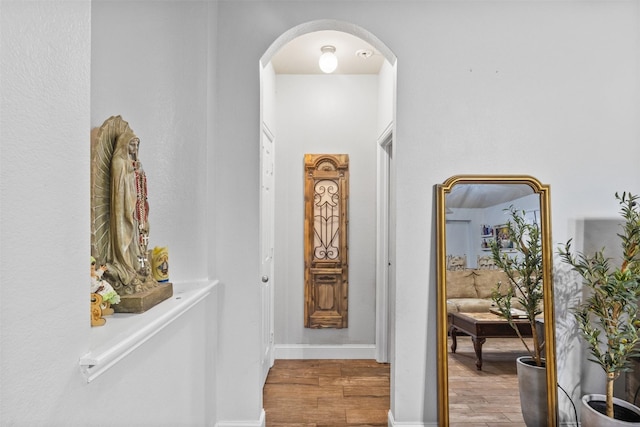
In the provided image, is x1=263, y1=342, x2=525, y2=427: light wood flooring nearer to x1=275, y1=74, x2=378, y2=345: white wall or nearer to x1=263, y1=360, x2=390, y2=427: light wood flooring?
x1=263, y1=360, x2=390, y2=427: light wood flooring

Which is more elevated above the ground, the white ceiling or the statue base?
the white ceiling

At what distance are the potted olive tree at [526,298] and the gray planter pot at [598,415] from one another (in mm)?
205

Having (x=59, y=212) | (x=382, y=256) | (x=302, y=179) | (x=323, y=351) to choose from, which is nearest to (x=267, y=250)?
(x=302, y=179)

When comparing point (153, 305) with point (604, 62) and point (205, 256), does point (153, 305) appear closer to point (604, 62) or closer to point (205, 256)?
point (205, 256)

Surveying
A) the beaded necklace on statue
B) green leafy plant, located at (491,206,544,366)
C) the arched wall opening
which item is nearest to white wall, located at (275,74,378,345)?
the arched wall opening

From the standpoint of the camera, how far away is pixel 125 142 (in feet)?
4.57

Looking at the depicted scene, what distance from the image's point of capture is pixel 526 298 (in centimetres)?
225

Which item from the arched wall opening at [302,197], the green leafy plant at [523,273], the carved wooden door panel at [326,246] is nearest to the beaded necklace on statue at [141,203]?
the green leafy plant at [523,273]

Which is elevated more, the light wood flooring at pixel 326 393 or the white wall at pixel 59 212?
the white wall at pixel 59 212

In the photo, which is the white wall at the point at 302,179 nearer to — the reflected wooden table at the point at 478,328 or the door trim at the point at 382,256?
the door trim at the point at 382,256

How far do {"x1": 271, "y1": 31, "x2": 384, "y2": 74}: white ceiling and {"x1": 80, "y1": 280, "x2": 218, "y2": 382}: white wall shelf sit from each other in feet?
7.01

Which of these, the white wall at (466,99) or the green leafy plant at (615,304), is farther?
the white wall at (466,99)

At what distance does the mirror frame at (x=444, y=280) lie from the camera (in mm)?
2197

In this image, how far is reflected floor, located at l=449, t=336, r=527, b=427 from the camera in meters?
2.22
